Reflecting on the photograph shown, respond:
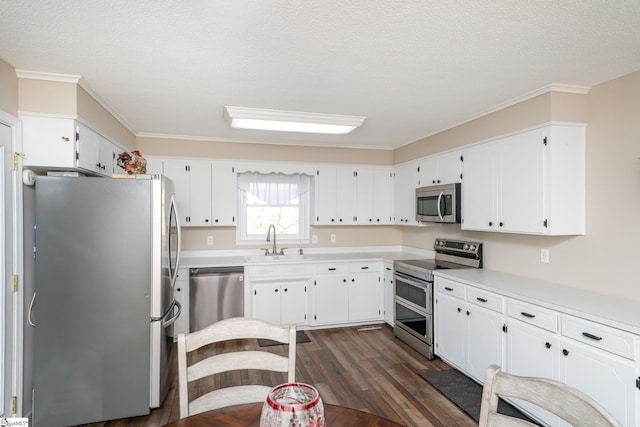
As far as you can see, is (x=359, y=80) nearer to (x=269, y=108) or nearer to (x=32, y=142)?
(x=269, y=108)

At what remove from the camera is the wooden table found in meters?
1.17

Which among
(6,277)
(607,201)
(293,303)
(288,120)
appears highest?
(288,120)

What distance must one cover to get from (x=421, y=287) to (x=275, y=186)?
2.42 metres

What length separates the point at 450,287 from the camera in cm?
336

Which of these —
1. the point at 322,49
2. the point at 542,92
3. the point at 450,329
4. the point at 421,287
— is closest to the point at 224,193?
the point at 421,287

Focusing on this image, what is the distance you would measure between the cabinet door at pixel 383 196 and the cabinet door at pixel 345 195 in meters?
0.34

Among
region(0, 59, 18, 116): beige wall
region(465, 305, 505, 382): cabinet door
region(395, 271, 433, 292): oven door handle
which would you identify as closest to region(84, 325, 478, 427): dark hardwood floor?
region(465, 305, 505, 382): cabinet door

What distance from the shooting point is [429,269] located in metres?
3.68

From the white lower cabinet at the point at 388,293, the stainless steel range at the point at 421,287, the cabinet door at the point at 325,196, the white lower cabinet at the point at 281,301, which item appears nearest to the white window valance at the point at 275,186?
the cabinet door at the point at 325,196

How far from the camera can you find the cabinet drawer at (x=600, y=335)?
6.25 feet

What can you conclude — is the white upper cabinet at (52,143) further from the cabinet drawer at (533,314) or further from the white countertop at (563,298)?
the cabinet drawer at (533,314)

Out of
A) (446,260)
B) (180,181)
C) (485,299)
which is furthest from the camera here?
(180,181)

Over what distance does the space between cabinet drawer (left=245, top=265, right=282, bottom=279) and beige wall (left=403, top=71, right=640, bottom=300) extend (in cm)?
276

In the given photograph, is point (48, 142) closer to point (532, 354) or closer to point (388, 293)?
point (532, 354)
